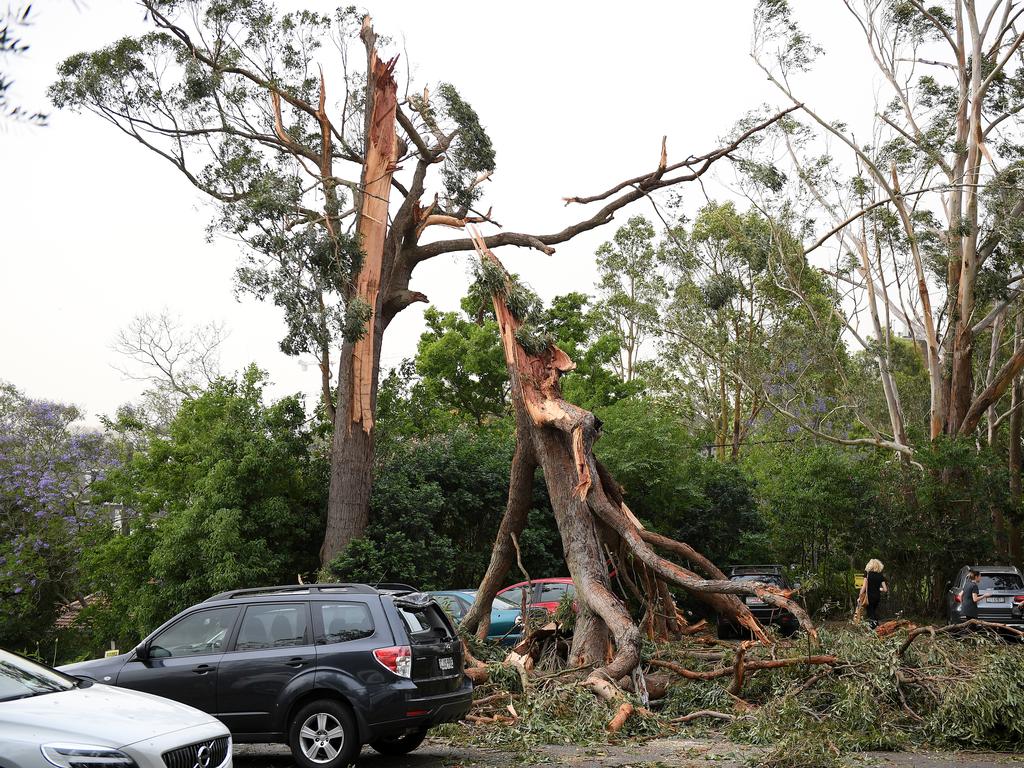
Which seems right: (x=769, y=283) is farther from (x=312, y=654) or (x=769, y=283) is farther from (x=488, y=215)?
(x=312, y=654)

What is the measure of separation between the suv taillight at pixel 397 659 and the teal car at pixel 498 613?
7.08 metres

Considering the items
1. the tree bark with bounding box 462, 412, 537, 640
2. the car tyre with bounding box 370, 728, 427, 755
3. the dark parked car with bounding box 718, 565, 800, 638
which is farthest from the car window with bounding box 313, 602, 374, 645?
the dark parked car with bounding box 718, 565, 800, 638

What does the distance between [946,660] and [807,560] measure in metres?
15.4

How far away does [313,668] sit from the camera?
333 inches

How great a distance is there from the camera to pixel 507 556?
50.7 ft

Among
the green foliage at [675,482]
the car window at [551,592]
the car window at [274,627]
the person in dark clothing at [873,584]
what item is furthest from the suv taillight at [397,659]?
the green foliage at [675,482]

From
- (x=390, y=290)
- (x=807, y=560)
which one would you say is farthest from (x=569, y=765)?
(x=807, y=560)

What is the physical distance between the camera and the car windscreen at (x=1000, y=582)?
1712cm

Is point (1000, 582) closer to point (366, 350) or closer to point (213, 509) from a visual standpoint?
point (366, 350)

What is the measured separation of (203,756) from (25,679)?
1.34 metres

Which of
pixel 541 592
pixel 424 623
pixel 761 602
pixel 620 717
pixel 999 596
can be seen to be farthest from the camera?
pixel 761 602

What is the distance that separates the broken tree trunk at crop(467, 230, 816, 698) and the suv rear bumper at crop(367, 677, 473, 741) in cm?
289

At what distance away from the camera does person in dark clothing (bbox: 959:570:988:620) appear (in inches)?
667

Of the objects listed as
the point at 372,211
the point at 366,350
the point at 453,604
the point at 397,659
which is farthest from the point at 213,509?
the point at 397,659
